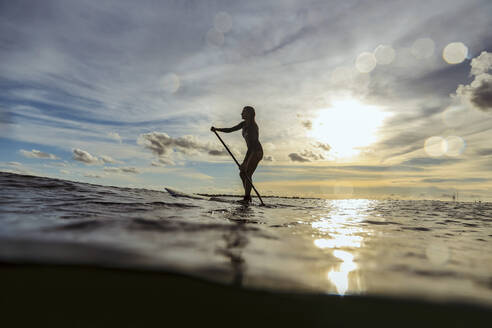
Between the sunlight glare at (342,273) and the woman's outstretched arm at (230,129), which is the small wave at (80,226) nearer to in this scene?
the sunlight glare at (342,273)

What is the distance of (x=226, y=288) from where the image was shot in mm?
1381

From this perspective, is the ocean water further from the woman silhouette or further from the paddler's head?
the paddler's head

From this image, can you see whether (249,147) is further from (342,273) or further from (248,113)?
(342,273)

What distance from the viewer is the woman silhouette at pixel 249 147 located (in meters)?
8.90

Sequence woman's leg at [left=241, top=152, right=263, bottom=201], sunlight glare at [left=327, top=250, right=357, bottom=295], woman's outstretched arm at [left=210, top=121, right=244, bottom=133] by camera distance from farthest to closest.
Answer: woman's outstretched arm at [left=210, top=121, right=244, bottom=133], woman's leg at [left=241, top=152, right=263, bottom=201], sunlight glare at [left=327, top=250, right=357, bottom=295]

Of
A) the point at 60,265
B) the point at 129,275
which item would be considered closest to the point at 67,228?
the point at 60,265

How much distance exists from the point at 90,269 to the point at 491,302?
241 cm

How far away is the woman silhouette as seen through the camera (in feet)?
29.2

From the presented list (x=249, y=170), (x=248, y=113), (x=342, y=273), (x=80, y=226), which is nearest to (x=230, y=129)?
(x=248, y=113)

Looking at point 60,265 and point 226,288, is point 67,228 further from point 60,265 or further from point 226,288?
point 226,288

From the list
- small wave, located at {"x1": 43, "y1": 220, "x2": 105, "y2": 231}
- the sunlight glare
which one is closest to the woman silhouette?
small wave, located at {"x1": 43, "y1": 220, "x2": 105, "y2": 231}

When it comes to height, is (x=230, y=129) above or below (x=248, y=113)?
below

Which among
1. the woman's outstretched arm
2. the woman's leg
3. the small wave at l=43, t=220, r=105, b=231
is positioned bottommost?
the small wave at l=43, t=220, r=105, b=231

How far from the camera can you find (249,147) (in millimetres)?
8984
